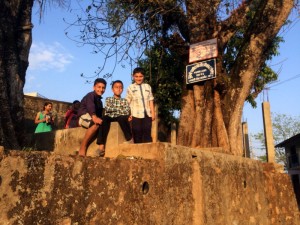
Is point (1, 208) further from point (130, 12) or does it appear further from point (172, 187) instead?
point (130, 12)

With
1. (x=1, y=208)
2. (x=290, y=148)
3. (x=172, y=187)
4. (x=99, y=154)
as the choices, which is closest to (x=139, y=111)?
(x=99, y=154)

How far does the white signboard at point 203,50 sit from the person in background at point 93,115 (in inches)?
107

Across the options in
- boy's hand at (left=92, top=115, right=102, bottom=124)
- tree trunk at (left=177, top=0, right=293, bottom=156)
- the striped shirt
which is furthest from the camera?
tree trunk at (left=177, top=0, right=293, bottom=156)

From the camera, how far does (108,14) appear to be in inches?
279

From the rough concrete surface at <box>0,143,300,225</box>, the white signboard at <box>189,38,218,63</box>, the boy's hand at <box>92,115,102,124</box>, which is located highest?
the white signboard at <box>189,38,218,63</box>


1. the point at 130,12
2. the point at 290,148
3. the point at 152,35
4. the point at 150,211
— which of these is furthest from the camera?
the point at 290,148

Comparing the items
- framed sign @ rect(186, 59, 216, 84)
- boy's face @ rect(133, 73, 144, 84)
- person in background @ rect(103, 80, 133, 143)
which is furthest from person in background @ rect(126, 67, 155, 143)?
framed sign @ rect(186, 59, 216, 84)

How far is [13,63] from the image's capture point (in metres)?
4.72

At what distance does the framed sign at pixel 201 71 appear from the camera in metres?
6.75

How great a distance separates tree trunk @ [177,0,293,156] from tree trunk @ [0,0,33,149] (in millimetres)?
3220

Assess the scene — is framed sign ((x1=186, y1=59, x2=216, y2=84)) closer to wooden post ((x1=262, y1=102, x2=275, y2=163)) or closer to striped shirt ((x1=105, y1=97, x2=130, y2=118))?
wooden post ((x1=262, y1=102, x2=275, y2=163))

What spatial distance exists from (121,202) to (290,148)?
32.2 metres

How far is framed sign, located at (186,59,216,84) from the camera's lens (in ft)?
22.2

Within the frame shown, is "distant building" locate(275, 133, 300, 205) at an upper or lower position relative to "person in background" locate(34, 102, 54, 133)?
upper
